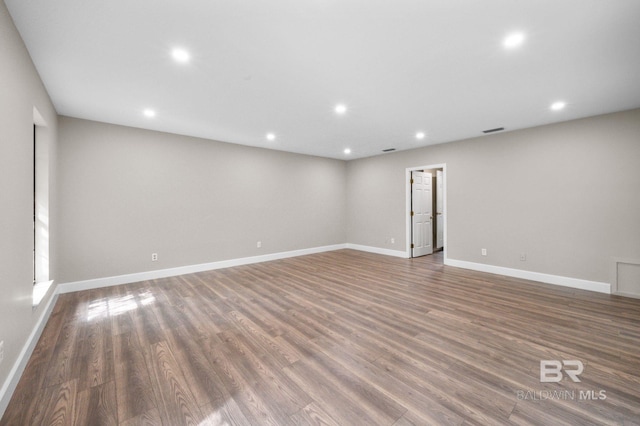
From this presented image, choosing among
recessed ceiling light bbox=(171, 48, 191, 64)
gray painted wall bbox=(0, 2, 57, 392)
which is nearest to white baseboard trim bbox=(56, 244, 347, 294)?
gray painted wall bbox=(0, 2, 57, 392)

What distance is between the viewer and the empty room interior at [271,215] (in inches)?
68.5

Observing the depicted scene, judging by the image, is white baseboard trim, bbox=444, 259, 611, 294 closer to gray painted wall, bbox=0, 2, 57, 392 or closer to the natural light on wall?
gray painted wall, bbox=0, 2, 57, 392

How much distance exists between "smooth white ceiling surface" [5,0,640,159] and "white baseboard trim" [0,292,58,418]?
2.51m

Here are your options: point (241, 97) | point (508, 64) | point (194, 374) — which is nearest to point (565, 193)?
point (508, 64)

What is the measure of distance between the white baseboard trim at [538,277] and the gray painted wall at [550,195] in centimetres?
8

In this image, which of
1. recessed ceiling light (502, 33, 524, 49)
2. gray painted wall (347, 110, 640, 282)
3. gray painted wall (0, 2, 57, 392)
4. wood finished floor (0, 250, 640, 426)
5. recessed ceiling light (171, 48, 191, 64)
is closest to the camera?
wood finished floor (0, 250, 640, 426)

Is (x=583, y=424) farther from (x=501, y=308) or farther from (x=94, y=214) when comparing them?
(x=94, y=214)

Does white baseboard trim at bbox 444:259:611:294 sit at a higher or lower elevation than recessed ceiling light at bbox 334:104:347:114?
lower

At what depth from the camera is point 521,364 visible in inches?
81.3

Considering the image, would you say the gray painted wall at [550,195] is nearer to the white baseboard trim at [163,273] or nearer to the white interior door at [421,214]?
the white interior door at [421,214]

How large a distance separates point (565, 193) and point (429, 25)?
3946 millimetres

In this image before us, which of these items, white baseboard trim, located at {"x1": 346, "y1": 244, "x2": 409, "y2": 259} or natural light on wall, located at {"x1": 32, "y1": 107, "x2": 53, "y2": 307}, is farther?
white baseboard trim, located at {"x1": 346, "y1": 244, "x2": 409, "y2": 259}

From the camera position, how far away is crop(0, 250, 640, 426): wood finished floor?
1.59 metres

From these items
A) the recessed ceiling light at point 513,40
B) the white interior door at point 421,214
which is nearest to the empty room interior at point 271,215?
the recessed ceiling light at point 513,40
